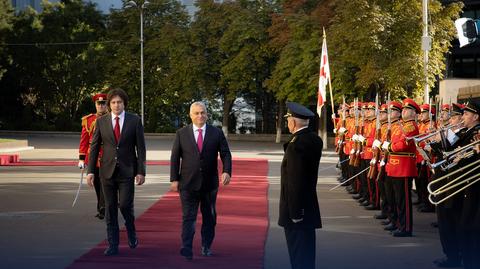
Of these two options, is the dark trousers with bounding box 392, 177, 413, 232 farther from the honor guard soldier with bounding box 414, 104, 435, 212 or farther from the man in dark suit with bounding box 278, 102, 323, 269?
the man in dark suit with bounding box 278, 102, 323, 269

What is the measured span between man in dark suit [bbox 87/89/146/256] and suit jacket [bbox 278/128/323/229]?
2.93 metres

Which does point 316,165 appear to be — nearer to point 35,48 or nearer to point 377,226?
point 377,226

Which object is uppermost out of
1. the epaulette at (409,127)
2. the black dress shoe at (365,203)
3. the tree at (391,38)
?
the tree at (391,38)

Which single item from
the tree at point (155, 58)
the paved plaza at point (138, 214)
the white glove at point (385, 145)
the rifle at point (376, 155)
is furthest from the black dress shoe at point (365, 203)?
the tree at point (155, 58)

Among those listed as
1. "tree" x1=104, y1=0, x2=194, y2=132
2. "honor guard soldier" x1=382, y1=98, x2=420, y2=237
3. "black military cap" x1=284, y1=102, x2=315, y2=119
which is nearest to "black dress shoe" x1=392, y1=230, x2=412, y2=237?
"honor guard soldier" x1=382, y1=98, x2=420, y2=237

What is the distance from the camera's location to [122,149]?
1069cm

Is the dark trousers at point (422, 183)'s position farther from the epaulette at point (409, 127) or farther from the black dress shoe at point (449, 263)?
the black dress shoe at point (449, 263)

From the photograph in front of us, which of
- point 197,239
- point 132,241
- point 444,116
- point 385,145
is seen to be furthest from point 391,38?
point 132,241

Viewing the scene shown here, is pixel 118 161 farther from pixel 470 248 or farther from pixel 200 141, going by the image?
pixel 470 248

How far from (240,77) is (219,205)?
126ft

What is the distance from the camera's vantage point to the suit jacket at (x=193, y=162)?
10133mm

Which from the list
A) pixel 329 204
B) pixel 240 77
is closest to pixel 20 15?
pixel 240 77

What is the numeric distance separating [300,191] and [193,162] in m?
2.41

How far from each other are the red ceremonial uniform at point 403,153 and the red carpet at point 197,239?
6.65 ft
